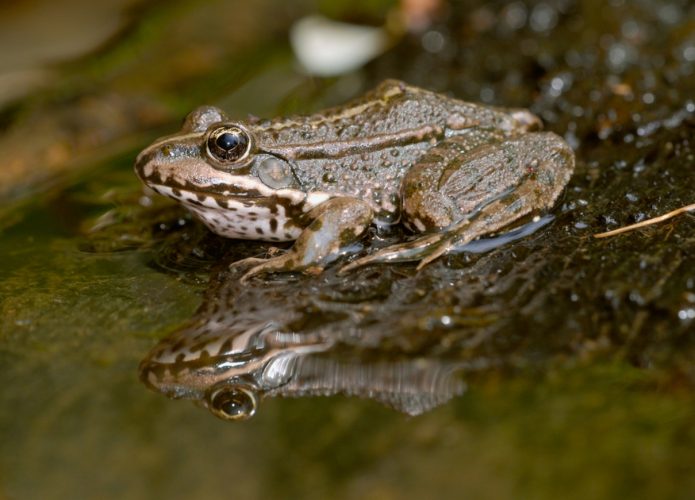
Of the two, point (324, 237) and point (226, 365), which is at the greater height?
point (324, 237)

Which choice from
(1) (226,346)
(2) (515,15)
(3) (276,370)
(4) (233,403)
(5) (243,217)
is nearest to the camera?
(4) (233,403)

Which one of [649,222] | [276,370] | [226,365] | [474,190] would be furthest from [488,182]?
[226,365]

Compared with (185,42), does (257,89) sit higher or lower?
lower

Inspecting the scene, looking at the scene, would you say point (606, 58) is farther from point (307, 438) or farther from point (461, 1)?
point (307, 438)

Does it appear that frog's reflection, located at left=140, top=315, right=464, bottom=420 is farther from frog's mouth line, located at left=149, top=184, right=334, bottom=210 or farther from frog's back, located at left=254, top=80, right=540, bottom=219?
frog's back, located at left=254, top=80, right=540, bottom=219

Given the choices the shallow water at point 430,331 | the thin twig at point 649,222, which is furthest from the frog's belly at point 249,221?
the thin twig at point 649,222

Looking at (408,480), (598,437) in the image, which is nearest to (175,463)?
(408,480)

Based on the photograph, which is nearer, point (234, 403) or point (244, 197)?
point (234, 403)

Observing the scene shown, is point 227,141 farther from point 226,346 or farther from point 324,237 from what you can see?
point 226,346
